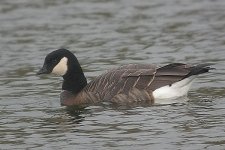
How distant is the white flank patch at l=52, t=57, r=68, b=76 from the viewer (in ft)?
48.1

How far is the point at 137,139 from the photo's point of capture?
11.1 meters

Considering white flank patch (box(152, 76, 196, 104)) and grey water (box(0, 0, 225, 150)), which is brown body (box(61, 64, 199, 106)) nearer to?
white flank patch (box(152, 76, 196, 104))

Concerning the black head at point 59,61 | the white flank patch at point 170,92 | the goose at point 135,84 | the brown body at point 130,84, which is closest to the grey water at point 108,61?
the white flank patch at point 170,92

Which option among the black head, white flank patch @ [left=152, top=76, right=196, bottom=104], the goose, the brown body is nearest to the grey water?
white flank patch @ [left=152, top=76, right=196, bottom=104]

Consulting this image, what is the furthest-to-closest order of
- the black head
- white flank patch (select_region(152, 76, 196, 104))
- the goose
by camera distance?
the black head < white flank patch (select_region(152, 76, 196, 104)) < the goose

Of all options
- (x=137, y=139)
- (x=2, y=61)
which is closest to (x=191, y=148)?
(x=137, y=139)

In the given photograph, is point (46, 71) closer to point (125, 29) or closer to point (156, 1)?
point (125, 29)

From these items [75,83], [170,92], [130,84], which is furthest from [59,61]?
[170,92]

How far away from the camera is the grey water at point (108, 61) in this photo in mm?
11391

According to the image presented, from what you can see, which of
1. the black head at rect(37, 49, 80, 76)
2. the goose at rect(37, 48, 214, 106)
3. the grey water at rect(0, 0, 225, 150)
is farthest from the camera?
the black head at rect(37, 49, 80, 76)

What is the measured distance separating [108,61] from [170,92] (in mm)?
3974

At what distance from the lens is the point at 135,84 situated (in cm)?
1398

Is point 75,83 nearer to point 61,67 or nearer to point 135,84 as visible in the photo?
point 61,67

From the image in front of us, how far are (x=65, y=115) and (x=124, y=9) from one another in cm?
1105
